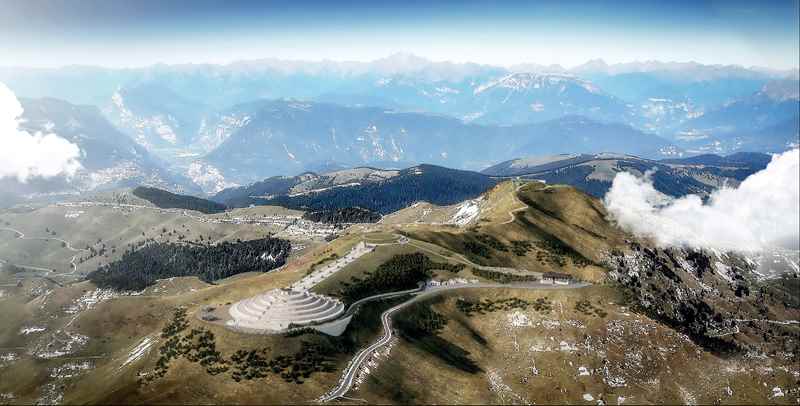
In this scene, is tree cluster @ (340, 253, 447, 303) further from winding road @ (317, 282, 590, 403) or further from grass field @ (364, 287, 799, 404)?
grass field @ (364, 287, 799, 404)

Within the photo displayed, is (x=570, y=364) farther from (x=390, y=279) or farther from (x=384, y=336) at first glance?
(x=390, y=279)

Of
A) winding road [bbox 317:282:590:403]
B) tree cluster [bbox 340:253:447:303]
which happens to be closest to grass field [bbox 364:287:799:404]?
winding road [bbox 317:282:590:403]

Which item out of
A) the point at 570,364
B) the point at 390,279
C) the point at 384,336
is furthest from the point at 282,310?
the point at 570,364

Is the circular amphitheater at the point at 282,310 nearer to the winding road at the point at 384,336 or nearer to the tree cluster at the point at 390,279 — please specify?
the tree cluster at the point at 390,279

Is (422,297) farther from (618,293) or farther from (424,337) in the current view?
(618,293)

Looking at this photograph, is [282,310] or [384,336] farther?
[282,310]

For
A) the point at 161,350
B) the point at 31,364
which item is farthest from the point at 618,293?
the point at 31,364
